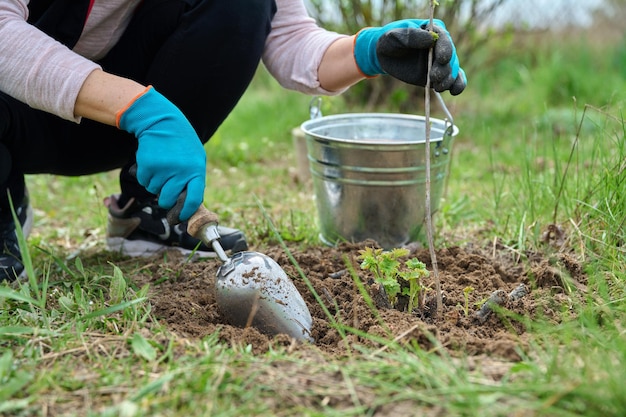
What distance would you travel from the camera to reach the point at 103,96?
5.24 ft

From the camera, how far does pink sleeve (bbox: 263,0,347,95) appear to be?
210cm

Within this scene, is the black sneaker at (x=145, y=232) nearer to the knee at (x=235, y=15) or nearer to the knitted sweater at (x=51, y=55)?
the knitted sweater at (x=51, y=55)

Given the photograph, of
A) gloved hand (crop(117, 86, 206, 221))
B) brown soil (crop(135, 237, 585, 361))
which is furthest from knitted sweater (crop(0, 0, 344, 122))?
brown soil (crop(135, 237, 585, 361))

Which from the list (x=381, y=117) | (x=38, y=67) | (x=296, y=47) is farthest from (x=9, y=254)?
(x=381, y=117)

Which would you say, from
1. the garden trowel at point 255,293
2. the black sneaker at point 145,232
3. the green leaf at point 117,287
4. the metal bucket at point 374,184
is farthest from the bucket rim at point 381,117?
the green leaf at point 117,287

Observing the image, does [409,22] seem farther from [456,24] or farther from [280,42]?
[456,24]

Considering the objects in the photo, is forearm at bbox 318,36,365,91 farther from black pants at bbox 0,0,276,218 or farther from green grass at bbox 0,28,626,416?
green grass at bbox 0,28,626,416

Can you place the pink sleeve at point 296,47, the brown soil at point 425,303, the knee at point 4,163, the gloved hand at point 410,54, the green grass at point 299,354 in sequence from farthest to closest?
the pink sleeve at point 296,47 < the knee at point 4,163 < the gloved hand at point 410,54 < the brown soil at point 425,303 < the green grass at point 299,354

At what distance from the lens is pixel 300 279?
6.11 ft

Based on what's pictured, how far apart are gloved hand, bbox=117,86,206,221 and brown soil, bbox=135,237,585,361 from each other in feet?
0.95

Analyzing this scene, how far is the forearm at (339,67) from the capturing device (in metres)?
2.00

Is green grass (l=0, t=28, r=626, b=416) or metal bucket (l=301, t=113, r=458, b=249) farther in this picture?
metal bucket (l=301, t=113, r=458, b=249)

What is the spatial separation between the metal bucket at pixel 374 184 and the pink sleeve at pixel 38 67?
0.82 m

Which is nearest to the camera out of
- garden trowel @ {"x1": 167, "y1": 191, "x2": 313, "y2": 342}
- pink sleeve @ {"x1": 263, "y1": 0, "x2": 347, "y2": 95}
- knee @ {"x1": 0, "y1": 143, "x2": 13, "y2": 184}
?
garden trowel @ {"x1": 167, "y1": 191, "x2": 313, "y2": 342}
